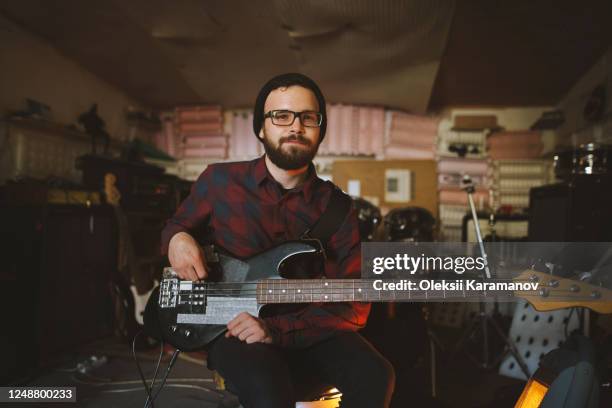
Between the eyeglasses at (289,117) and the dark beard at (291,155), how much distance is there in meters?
0.07

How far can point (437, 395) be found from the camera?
87.7 inches

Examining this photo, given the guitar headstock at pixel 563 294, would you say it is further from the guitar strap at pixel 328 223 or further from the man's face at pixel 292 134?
the man's face at pixel 292 134

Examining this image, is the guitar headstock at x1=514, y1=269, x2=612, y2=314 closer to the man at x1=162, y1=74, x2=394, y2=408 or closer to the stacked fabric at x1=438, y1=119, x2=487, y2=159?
the man at x1=162, y1=74, x2=394, y2=408

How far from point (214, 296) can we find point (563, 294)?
1298mm

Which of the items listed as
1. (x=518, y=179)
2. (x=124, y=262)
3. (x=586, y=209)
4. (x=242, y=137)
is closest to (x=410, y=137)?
A: (x=518, y=179)

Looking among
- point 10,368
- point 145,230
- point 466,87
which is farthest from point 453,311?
point 10,368

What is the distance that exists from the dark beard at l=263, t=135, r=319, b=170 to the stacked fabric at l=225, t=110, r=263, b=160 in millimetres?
3704

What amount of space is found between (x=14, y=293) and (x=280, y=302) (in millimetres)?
2072

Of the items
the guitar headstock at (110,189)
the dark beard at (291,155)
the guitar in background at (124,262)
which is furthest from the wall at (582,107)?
the guitar headstock at (110,189)

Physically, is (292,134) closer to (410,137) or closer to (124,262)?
(124,262)

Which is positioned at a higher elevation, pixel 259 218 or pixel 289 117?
pixel 289 117

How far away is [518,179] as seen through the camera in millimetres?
4969

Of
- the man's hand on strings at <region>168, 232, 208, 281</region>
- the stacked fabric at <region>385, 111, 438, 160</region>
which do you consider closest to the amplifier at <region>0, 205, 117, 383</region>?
the man's hand on strings at <region>168, 232, 208, 281</region>

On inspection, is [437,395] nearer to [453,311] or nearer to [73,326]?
[453,311]
